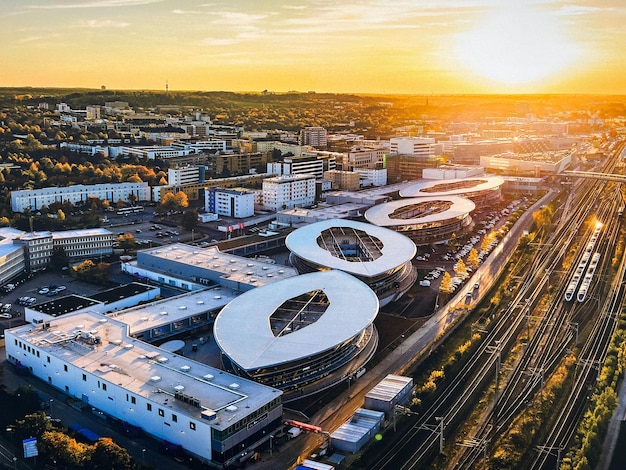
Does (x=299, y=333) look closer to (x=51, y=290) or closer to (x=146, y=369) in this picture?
(x=146, y=369)

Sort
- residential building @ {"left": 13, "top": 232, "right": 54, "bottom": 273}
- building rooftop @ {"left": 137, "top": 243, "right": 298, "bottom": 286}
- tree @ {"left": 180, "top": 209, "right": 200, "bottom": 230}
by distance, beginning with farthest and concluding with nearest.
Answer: tree @ {"left": 180, "top": 209, "right": 200, "bottom": 230} → residential building @ {"left": 13, "top": 232, "right": 54, "bottom": 273} → building rooftop @ {"left": 137, "top": 243, "right": 298, "bottom": 286}

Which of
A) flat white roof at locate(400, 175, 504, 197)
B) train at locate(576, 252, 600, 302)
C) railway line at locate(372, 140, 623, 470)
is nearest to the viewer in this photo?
railway line at locate(372, 140, 623, 470)

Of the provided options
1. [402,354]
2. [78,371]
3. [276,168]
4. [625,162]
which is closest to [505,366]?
[402,354]

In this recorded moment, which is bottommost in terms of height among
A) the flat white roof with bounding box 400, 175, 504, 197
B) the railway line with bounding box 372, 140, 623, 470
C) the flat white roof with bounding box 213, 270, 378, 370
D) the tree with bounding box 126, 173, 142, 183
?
the railway line with bounding box 372, 140, 623, 470

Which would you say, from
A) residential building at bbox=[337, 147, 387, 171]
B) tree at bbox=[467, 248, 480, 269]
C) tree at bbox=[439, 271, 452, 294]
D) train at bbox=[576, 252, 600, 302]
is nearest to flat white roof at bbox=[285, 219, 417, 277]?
tree at bbox=[439, 271, 452, 294]

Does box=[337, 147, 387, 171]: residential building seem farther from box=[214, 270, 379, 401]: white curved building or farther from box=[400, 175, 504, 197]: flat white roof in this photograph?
box=[214, 270, 379, 401]: white curved building

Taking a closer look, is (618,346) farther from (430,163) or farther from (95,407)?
(430,163)

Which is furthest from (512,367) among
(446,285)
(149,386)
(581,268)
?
(581,268)
